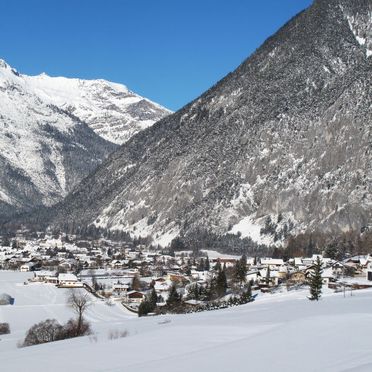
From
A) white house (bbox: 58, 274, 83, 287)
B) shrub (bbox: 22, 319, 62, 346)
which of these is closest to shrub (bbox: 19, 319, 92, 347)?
shrub (bbox: 22, 319, 62, 346)

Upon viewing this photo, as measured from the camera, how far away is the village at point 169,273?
87.4 meters

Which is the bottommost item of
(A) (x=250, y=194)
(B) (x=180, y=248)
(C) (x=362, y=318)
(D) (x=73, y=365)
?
(D) (x=73, y=365)

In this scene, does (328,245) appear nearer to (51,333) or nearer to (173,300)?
(173,300)

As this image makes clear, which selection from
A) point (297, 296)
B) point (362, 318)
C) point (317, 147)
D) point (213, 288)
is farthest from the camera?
point (317, 147)

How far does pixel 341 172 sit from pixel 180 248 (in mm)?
45091

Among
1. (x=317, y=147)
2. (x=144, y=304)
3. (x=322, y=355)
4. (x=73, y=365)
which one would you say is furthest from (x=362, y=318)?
(x=317, y=147)

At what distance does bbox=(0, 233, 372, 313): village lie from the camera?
3442 inches

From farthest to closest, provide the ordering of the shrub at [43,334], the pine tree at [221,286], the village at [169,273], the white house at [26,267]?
the white house at [26,267] < the village at [169,273] < the pine tree at [221,286] < the shrub at [43,334]

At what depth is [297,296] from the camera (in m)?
72.2

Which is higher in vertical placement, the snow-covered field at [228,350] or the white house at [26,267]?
the white house at [26,267]

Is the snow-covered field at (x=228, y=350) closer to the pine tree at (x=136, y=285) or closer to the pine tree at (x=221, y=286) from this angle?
the pine tree at (x=221, y=286)

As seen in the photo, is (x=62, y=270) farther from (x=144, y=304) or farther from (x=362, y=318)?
(x=362, y=318)

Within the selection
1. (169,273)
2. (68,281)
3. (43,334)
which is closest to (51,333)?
(43,334)

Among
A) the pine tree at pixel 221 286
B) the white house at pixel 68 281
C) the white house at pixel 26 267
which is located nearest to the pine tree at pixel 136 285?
the white house at pixel 68 281
